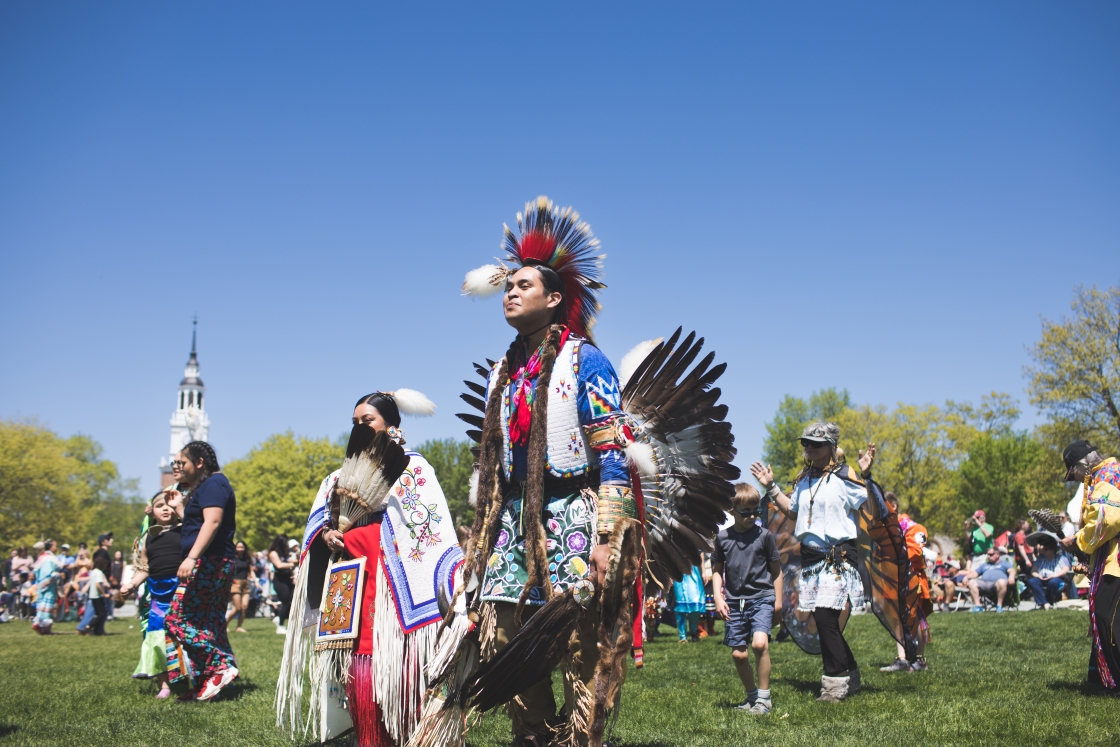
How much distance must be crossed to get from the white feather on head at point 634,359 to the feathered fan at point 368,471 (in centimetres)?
111

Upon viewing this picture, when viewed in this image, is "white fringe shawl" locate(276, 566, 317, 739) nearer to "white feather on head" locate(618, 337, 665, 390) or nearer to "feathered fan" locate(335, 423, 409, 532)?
"feathered fan" locate(335, 423, 409, 532)

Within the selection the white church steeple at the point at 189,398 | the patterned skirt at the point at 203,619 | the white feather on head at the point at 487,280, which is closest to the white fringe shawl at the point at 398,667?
the white feather on head at the point at 487,280

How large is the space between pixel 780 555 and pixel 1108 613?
1.96m

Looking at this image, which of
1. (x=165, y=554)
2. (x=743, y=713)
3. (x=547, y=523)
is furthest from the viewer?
(x=165, y=554)

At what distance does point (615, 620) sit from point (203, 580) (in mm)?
4022

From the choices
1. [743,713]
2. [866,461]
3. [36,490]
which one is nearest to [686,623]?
[866,461]

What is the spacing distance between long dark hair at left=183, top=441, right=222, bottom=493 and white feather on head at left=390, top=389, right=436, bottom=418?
2253 mm

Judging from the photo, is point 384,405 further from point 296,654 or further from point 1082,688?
point 1082,688

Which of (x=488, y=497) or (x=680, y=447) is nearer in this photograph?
(x=488, y=497)

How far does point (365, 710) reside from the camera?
3990 mm

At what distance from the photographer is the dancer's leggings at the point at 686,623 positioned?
11.3m

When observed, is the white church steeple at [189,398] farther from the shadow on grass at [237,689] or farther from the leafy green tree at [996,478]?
the shadow on grass at [237,689]

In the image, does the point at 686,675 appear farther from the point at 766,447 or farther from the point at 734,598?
the point at 766,447

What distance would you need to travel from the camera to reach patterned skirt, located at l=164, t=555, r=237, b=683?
19.6 ft
